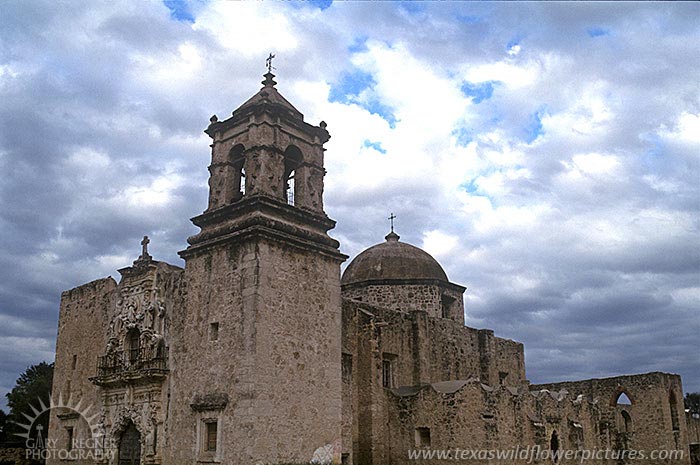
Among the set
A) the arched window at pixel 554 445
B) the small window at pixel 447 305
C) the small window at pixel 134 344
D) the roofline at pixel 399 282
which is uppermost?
the roofline at pixel 399 282

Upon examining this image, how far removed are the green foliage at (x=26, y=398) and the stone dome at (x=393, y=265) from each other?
15268 mm

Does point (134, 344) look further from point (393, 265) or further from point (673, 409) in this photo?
point (673, 409)

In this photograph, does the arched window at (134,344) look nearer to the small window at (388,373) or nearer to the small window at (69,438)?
the small window at (69,438)

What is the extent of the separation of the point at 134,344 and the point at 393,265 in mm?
11272

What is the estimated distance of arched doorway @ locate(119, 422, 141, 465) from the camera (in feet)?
63.0

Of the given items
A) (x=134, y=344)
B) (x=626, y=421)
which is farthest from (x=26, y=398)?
(x=626, y=421)

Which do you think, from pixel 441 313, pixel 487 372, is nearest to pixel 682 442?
pixel 487 372

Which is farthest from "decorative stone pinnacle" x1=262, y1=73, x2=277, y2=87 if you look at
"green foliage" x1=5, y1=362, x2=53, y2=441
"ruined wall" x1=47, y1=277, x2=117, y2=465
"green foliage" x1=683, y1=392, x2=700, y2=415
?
"green foliage" x1=683, y1=392, x2=700, y2=415

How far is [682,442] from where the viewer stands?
30.5 m

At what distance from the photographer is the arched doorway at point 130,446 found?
1919 cm

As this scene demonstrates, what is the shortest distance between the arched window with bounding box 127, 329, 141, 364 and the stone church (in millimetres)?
42

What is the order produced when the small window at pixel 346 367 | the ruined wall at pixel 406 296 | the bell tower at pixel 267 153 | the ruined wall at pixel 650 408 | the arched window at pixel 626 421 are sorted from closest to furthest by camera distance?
the bell tower at pixel 267 153 < the small window at pixel 346 367 < the ruined wall at pixel 406 296 < the ruined wall at pixel 650 408 < the arched window at pixel 626 421

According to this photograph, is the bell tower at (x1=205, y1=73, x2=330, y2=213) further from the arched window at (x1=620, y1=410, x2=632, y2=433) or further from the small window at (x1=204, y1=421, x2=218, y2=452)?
the arched window at (x1=620, y1=410, x2=632, y2=433)

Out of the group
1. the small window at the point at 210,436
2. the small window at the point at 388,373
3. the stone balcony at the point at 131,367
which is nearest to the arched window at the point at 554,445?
the small window at the point at 388,373
